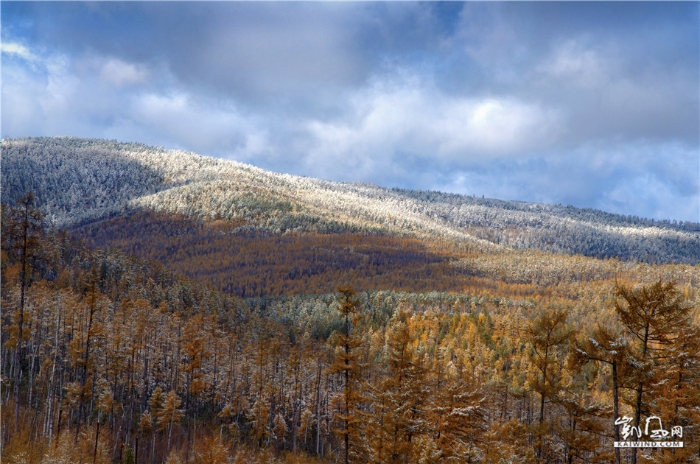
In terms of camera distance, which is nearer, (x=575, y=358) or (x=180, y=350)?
(x=575, y=358)

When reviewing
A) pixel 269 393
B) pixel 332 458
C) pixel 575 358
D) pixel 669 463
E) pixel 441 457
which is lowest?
pixel 332 458

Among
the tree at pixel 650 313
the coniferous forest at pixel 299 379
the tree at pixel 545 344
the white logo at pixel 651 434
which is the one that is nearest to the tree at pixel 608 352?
the coniferous forest at pixel 299 379

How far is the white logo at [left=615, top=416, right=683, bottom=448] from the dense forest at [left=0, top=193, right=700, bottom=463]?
1.05 feet

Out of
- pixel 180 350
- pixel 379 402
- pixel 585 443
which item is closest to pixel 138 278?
pixel 180 350

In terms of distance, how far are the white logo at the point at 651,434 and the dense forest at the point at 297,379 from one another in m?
0.32

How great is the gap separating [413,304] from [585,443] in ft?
478

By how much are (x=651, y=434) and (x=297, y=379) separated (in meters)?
53.6

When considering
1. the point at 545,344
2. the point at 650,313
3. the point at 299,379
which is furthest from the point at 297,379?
the point at 650,313

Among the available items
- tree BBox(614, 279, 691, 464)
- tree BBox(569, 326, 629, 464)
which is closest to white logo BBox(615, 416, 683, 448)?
tree BBox(569, 326, 629, 464)

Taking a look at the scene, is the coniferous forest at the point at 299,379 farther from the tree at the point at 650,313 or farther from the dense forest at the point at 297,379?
the dense forest at the point at 297,379

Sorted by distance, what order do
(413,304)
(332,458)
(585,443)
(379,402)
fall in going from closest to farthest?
1. (585,443)
2. (379,402)
3. (332,458)
4. (413,304)

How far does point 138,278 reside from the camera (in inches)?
4158

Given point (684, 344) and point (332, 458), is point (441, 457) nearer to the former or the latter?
point (684, 344)

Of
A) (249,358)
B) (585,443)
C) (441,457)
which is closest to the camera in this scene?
(585,443)
